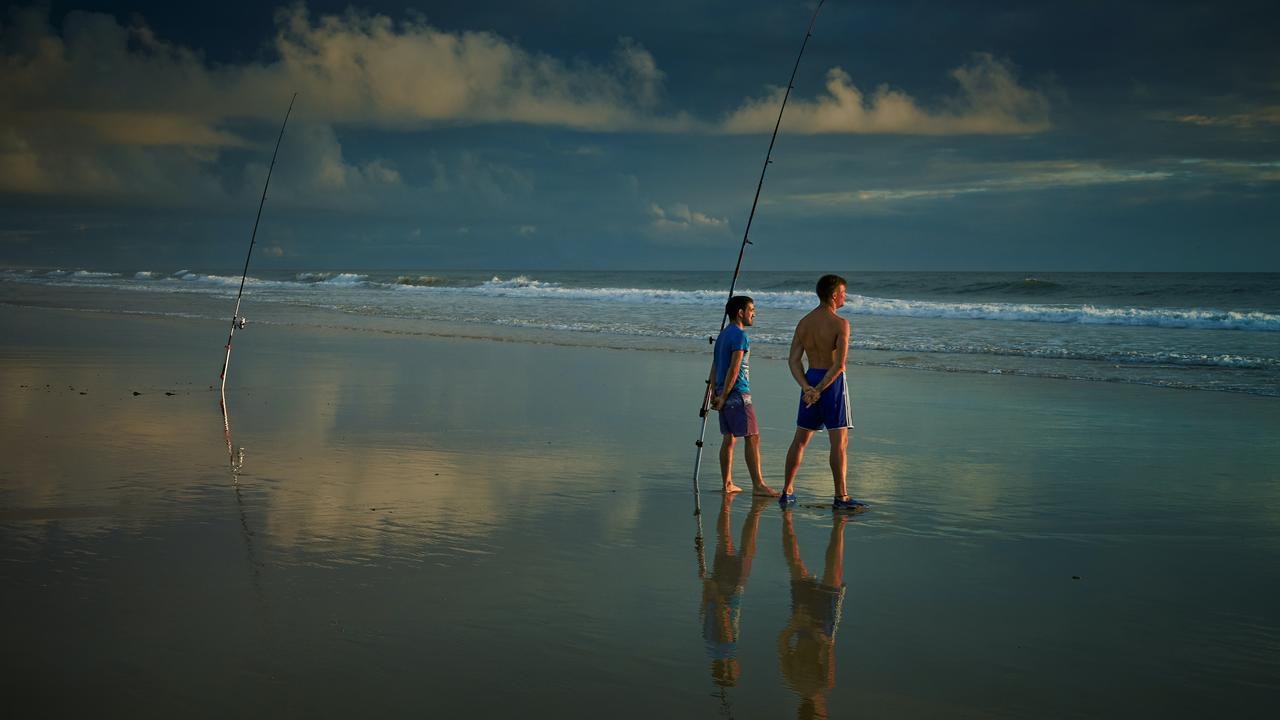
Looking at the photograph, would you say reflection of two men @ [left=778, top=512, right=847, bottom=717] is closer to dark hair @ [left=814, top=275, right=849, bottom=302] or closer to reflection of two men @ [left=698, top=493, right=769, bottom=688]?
reflection of two men @ [left=698, top=493, right=769, bottom=688]

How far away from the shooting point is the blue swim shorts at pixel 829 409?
6.05 metres

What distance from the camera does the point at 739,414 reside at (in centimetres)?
639

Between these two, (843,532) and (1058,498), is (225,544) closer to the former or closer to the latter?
(843,532)

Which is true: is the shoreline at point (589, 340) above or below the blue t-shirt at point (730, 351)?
below

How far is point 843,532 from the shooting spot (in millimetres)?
5410

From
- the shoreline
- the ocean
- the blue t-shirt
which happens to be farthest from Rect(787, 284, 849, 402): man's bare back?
the ocean

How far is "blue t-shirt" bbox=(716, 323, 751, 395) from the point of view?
6.20 meters

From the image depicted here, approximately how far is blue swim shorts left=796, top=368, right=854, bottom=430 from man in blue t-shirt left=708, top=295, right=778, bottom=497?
1.15ft

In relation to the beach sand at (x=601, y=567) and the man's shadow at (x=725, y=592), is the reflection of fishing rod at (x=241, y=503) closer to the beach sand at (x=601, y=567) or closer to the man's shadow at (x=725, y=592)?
the beach sand at (x=601, y=567)

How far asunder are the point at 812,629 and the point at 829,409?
237 cm

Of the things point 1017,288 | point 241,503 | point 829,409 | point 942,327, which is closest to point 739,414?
point 829,409

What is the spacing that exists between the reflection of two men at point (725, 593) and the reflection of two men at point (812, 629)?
0.60 feet

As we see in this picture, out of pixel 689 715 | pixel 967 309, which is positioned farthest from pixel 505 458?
pixel 967 309

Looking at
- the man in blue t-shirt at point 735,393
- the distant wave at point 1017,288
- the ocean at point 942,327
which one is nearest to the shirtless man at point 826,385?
A: the man in blue t-shirt at point 735,393
